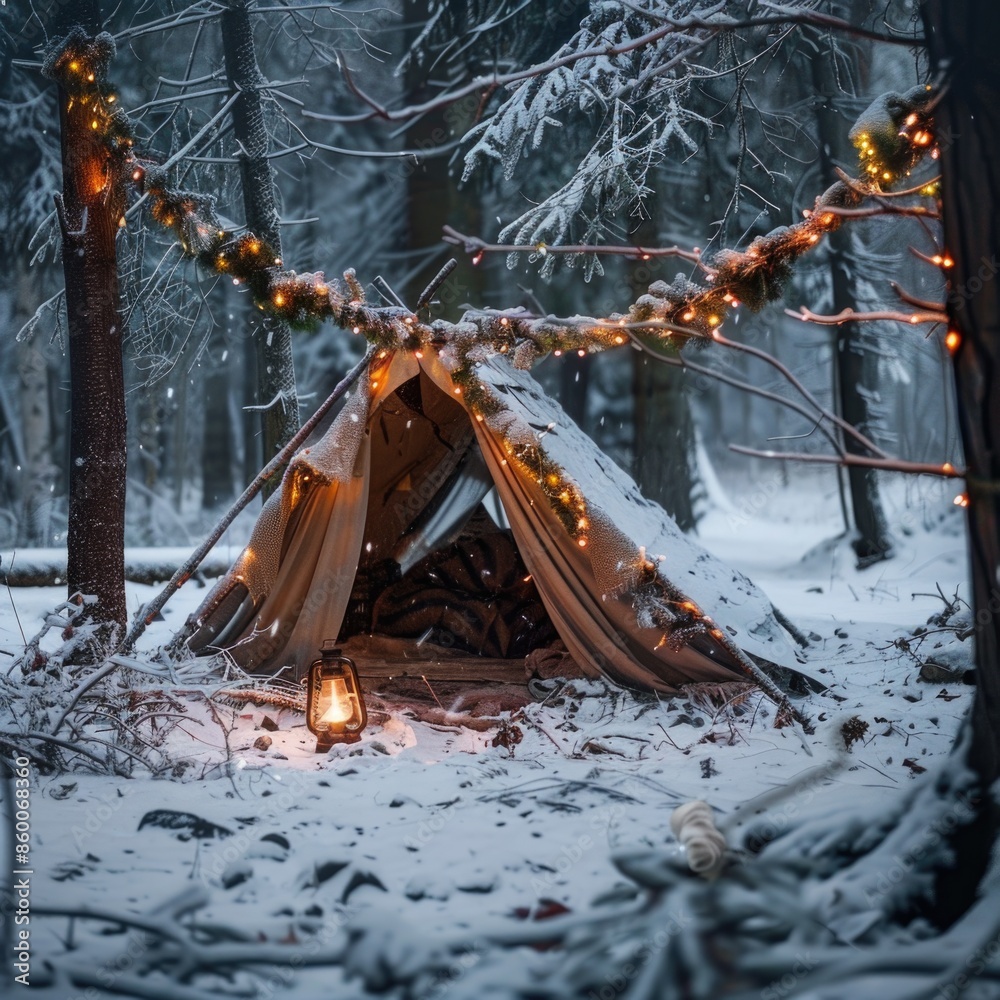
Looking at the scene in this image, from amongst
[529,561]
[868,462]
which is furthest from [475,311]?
[868,462]

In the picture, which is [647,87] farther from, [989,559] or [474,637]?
[989,559]

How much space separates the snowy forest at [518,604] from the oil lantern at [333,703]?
16 millimetres

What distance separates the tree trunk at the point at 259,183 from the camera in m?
7.47

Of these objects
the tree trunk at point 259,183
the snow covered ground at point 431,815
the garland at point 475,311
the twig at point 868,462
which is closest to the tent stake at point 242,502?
the garland at point 475,311

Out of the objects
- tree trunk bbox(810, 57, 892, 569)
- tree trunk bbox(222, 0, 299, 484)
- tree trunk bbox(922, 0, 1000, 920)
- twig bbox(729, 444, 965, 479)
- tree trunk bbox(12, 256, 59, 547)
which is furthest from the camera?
tree trunk bbox(12, 256, 59, 547)

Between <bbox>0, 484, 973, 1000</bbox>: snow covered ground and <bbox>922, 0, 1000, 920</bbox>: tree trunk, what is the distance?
55 cm

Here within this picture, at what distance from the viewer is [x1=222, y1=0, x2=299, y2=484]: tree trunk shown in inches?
294

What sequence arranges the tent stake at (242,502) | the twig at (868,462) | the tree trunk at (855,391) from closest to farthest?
1. the twig at (868,462)
2. the tent stake at (242,502)
3. the tree trunk at (855,391)

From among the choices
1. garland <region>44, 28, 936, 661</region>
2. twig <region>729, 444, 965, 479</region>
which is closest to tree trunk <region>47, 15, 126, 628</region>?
garland <region>44, 28, 936, 661</region>

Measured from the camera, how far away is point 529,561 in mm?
5172

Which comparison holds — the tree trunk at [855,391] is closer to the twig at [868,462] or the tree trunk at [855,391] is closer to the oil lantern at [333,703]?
the oil lantern at [333,703]

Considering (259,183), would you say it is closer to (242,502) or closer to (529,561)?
(242,502)

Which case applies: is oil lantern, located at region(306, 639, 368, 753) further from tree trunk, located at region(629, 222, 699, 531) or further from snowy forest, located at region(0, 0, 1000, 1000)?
tree trunk, located at region(629, 222, 699, 531)

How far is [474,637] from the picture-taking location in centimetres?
640
